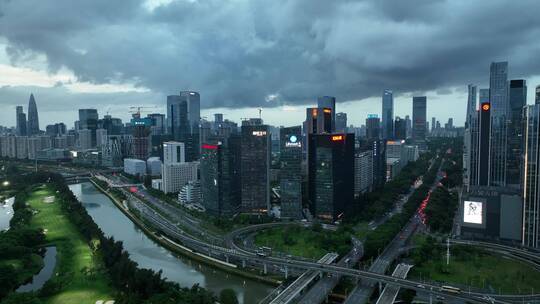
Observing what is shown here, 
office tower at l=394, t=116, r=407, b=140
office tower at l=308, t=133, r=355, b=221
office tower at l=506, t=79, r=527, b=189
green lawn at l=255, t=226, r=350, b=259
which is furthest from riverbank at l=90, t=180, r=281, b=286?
office tower at l=394, t=116, r=407, b=140

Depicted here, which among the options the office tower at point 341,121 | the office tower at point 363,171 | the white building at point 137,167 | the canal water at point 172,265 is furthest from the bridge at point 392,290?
the office tower at point 341,121

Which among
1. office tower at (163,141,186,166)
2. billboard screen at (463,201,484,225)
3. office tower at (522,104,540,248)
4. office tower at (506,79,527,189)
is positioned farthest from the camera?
A: office tower at (163,141,186,166)

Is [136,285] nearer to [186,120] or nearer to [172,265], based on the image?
[172,265]

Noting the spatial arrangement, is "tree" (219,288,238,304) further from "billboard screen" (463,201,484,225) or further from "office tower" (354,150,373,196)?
"office tower" (354,150,373,196)

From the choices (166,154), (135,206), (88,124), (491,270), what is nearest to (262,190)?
(135,206)

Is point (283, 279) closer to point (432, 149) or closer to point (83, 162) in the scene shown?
point (83, 162)

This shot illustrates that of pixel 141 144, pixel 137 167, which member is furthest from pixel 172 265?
pixel 141 144
